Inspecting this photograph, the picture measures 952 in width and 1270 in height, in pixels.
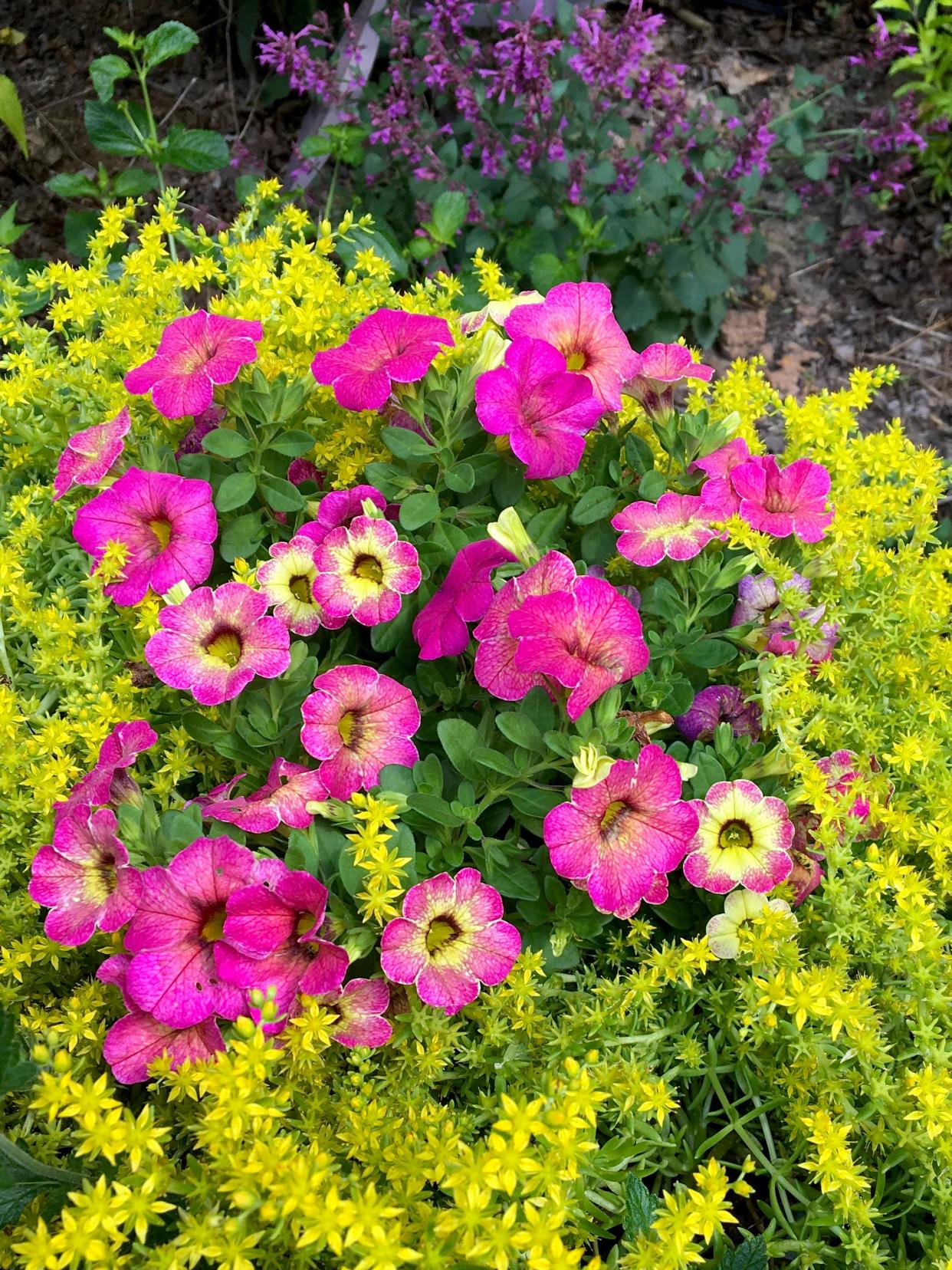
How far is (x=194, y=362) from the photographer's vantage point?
1.25 m

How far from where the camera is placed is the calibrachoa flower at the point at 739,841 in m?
1.08

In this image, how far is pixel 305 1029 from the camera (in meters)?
0.91

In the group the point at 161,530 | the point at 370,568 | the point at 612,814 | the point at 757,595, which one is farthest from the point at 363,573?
the point at 757,595

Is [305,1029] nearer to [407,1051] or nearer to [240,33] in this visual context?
[407,1051]

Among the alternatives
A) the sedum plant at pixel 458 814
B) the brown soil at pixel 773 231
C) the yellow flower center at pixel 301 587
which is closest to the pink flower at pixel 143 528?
the sedum plant at pixel 458 814

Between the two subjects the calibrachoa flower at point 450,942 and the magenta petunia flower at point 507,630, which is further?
the magenta petunia flower at point 507,630

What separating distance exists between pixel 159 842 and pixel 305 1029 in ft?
0.84

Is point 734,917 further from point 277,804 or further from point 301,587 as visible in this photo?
point 301,587

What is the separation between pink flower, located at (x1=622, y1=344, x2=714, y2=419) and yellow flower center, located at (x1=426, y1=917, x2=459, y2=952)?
2.34 ft

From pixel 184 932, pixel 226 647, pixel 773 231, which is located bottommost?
pixel 773 231

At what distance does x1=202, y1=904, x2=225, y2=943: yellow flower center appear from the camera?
98cm

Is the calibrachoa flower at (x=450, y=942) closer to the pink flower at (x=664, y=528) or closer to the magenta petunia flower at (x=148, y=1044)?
the magenta petunia flower at (x=148, y=1044)

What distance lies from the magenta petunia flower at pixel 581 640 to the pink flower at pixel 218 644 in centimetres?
27

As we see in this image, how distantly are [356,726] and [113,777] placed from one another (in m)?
0.26
